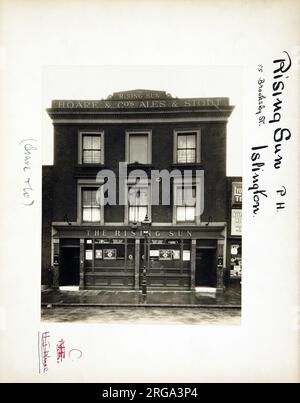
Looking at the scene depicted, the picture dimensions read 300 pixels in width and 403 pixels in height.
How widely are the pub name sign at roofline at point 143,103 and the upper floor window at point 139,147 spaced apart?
82cm

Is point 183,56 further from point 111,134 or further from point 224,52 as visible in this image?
point 111,134

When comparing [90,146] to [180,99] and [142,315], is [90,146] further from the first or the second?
[142,315]

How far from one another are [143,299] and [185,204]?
2.78 m

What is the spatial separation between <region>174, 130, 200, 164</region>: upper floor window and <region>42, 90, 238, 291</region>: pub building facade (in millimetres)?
29

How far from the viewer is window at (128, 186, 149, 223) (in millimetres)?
7551

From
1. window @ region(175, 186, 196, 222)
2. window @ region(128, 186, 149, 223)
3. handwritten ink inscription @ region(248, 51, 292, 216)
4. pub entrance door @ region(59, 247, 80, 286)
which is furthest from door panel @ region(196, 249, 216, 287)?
handwritten ink inscription @ region(248, 51, 292, 216)

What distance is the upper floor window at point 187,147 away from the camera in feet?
28.2

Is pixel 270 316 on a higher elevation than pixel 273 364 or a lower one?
higher

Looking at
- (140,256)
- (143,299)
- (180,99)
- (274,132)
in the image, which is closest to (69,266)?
(140,256)

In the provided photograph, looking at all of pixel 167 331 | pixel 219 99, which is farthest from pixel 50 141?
pixel 167 331

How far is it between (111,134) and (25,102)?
344 cm

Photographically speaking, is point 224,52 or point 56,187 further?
point 56,187

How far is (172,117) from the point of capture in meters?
8.34

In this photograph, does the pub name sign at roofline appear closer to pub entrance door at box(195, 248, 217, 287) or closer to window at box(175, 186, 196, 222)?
window at box(175, 186, 196, 222)
